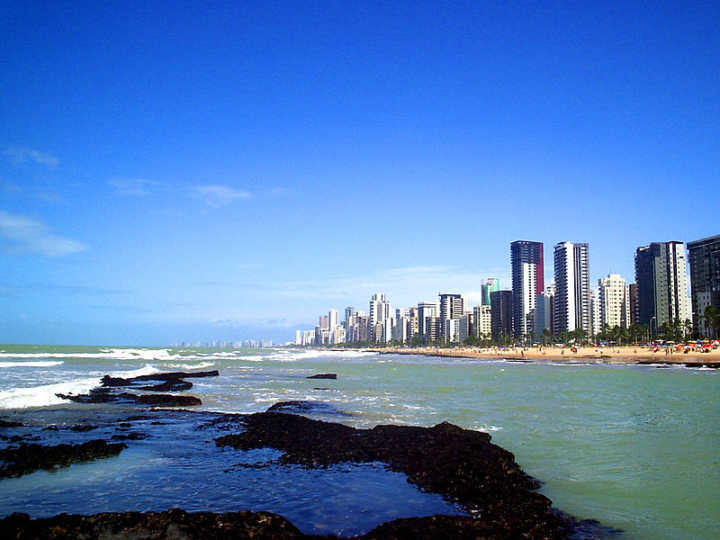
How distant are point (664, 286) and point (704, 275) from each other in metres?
24.3

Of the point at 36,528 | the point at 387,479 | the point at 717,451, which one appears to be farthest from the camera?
the point at 717,451

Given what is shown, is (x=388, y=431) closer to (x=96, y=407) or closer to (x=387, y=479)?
(x=387, y=479)

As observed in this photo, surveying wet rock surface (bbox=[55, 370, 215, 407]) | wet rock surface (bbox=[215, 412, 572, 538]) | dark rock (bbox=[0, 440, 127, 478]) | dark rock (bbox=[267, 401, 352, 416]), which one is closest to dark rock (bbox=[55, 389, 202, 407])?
wet rock surface (bbox=[55, 370, 215, 407])

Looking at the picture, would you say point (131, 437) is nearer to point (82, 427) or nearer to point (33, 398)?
point (82, 427)

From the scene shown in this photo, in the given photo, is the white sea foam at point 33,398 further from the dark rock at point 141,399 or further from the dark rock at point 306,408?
the dark rock at point 306,408

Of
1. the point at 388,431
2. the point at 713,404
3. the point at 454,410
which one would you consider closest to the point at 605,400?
the point at 713,404

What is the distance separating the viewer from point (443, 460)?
10906mm

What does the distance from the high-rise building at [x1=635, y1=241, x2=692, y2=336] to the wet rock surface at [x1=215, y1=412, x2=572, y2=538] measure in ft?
626

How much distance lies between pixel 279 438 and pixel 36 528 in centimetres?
792

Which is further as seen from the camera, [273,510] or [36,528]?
[273,510]

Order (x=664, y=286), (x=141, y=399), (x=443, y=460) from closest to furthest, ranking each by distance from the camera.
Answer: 1. (x=443, y=460)
2. (x=141, y=399)
3. (x=664, y=286)

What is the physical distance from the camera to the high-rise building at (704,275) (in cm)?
14599

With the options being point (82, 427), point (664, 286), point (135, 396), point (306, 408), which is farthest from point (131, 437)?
point (664, 286)

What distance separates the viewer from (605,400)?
25.6 metres
